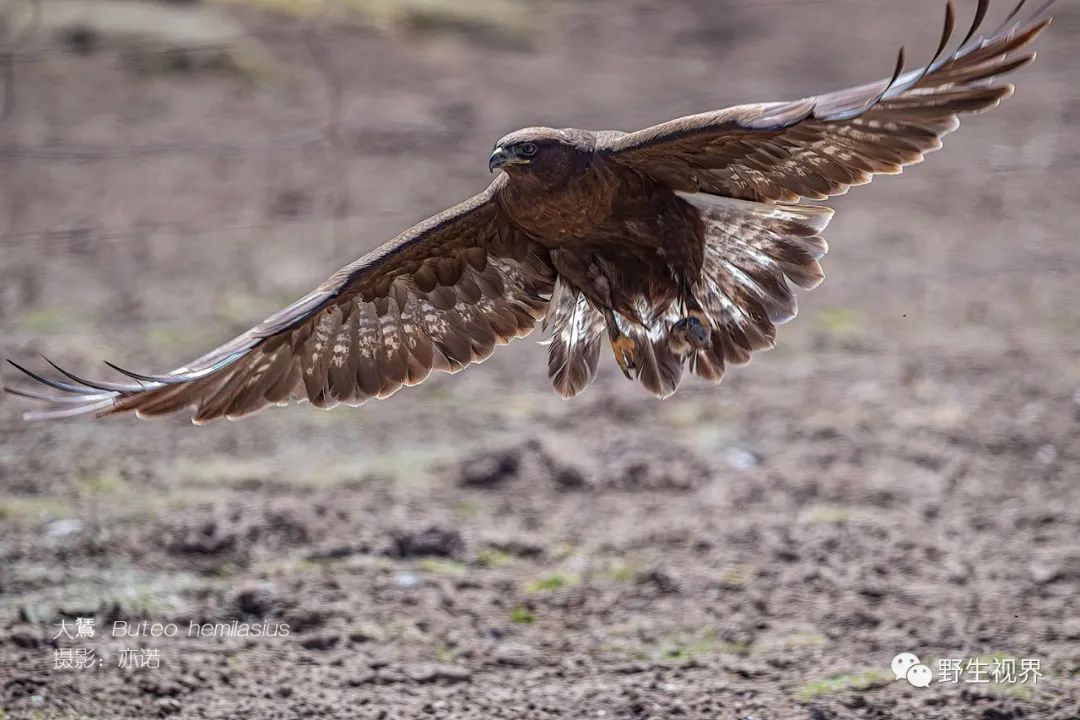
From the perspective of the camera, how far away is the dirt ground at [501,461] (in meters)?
5.15

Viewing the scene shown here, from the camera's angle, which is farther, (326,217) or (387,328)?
(326,217)

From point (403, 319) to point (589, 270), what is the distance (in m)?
0.76

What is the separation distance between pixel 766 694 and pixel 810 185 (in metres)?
1.80

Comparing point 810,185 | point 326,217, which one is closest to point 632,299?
point 810,185

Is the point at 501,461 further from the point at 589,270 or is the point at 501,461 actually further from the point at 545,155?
the point at 545,155

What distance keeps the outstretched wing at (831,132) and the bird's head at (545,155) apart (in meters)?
0.11

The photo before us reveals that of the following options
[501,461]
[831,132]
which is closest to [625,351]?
[831,132]

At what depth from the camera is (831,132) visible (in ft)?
14.4

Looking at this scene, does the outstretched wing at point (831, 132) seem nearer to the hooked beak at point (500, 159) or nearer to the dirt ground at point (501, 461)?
the hooked beak at point (500, 159)

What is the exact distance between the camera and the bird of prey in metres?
4.41

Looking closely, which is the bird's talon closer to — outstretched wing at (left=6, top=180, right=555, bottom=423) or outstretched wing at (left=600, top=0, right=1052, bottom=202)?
outstretched wing at (left=6, top=180, right=555, bottom=423)

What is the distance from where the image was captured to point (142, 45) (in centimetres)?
1227

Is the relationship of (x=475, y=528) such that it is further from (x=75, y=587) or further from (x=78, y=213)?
(x=78, y=213)

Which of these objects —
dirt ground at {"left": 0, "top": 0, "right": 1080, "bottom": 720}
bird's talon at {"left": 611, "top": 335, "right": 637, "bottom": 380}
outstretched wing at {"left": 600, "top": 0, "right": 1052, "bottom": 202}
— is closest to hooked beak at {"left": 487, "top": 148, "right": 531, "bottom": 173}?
outstretched wing at {"left": 600, "top": 0, "right": 1052, "bottom": 202}
